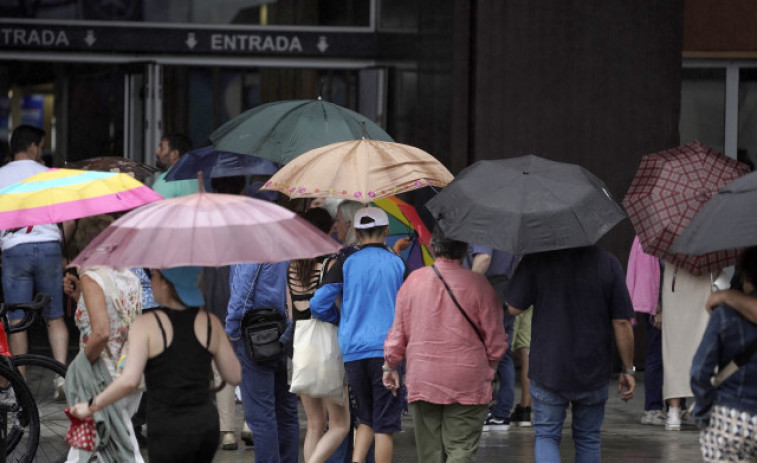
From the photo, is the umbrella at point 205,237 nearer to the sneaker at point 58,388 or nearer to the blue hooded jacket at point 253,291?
the blue hooded jacket at point 253,291

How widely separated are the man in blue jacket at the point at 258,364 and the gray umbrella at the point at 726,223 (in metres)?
2.94

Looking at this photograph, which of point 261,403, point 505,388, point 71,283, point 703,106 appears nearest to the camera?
point 71,283

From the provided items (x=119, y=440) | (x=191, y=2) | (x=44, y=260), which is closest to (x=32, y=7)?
(x=191, y=2)

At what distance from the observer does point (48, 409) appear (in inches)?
408

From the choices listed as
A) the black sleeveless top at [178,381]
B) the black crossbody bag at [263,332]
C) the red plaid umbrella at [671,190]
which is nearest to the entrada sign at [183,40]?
the red plaid umbrella at [671,190]

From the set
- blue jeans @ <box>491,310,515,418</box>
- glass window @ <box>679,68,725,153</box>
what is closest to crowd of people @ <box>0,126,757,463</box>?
blue jeans @ <box>491,310,515,418</box>

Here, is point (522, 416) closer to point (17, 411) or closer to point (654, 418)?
point (654, 418)

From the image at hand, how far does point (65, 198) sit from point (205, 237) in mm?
1898

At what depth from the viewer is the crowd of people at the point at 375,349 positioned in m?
5.86

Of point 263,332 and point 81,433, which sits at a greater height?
point 263,332

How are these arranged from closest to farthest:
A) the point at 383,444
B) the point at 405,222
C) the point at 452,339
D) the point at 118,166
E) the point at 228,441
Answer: the point at 452,339, the point at 383,444, the point at 405,222, the point at 228,441, the point at 118,166

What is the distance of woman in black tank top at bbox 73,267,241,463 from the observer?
229 inches

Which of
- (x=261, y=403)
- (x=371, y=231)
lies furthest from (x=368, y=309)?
(x=261, y=403)

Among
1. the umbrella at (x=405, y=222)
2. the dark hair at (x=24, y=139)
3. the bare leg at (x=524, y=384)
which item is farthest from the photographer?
the dark hair at (x=24, y=139)
